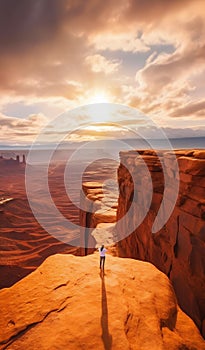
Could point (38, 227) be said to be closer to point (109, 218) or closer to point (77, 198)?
point (109, 218)

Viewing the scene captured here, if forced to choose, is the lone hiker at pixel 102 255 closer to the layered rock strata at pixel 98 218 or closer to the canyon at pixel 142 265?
the canyon at pixel 142 265

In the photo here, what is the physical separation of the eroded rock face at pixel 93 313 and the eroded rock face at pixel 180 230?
2.63 meters

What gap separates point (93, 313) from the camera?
4.11m

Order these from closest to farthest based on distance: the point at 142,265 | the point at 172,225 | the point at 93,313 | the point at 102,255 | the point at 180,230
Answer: the point at 93,313
the point at 102,255
the point at 142,265
the point at 180,230
the point at 172,225

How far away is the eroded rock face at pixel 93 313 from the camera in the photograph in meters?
3.60

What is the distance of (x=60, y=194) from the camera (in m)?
49.8

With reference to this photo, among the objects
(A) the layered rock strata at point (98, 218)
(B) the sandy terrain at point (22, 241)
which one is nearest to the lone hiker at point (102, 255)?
(A) the layered rock strata at point (98, 218)

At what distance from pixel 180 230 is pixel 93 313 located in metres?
5.53

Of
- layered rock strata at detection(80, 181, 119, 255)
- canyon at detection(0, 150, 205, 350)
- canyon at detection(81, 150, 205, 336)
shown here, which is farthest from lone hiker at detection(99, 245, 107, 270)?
layered rock strata at detection(80, 181, 119, 255)

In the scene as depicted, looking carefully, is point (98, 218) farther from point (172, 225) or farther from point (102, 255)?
point (102, 255)

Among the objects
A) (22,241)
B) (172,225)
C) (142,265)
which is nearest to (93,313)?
(142,265)

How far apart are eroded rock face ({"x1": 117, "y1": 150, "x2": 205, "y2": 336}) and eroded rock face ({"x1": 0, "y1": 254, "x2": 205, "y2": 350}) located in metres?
2.63

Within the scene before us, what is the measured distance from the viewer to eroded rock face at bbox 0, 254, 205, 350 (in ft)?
11.8

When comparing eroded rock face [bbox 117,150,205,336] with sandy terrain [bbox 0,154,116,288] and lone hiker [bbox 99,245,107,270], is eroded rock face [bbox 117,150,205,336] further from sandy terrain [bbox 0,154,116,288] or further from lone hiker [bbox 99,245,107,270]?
sandy terrain [bbox 0,154,116,288]
